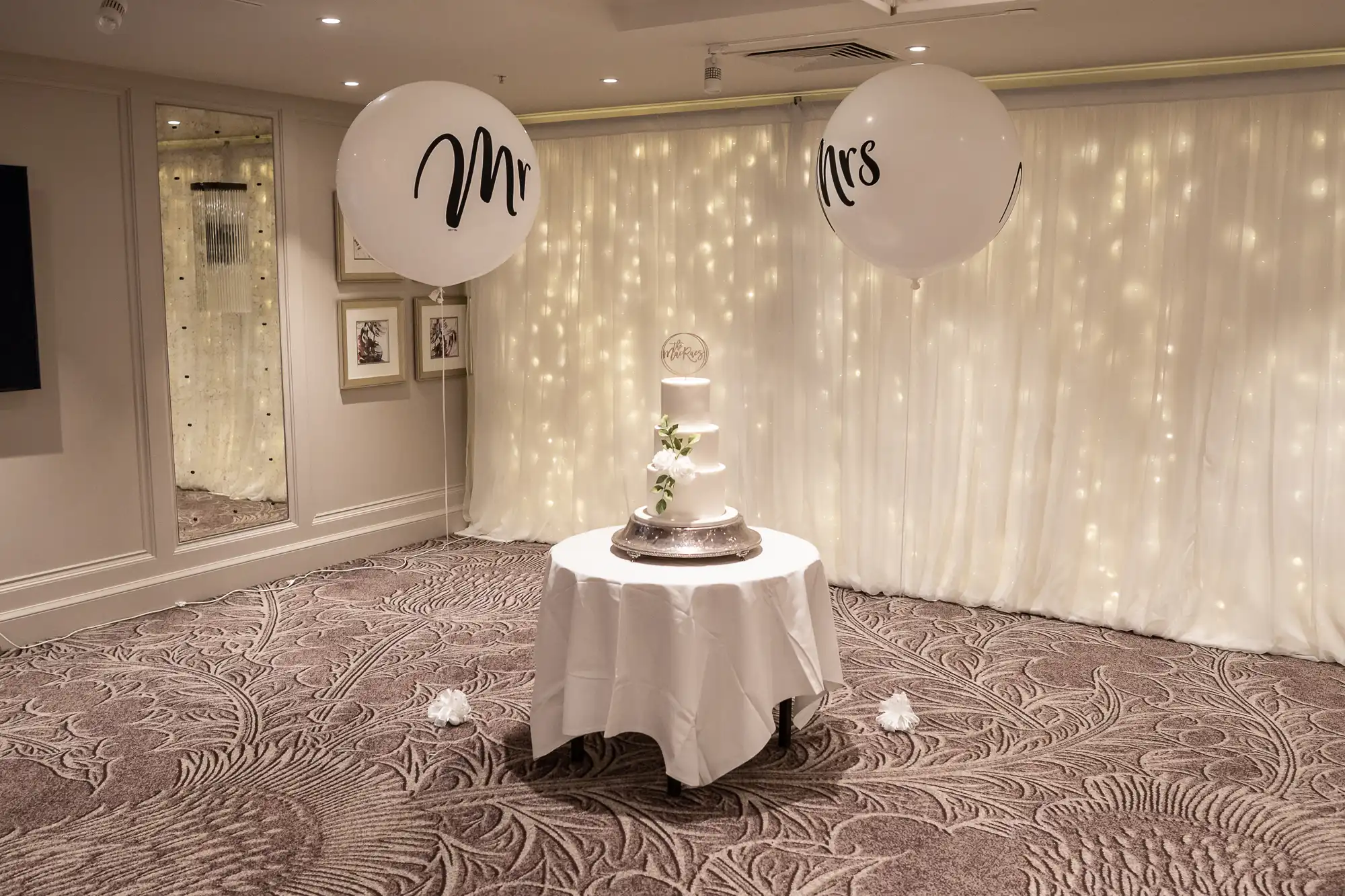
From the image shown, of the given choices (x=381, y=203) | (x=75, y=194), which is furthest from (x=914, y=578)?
(x=75, y=194)

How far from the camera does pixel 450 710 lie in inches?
160

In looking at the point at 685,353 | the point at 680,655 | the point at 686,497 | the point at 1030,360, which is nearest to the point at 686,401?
the point at 685,353

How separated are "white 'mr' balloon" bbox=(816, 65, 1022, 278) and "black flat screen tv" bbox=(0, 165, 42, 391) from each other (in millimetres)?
3496

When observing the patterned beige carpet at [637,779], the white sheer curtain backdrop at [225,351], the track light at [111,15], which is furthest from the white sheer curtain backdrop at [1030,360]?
the track light at [111,15]

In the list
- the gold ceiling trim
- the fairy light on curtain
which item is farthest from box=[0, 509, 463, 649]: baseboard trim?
the gold ceiling trim

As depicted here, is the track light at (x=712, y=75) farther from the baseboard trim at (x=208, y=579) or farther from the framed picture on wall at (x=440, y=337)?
the baseboard trim at (x=208, y=579)

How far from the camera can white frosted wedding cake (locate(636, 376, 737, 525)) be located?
11.8 feet

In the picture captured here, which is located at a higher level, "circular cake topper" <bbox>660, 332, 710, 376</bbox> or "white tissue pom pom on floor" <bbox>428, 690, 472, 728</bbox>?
"circular cake topper" <bbox>660, 332, 710, 376</bbox>

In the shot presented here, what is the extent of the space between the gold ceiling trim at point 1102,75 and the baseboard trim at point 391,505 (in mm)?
2591

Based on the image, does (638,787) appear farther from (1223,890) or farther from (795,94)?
(795,94)

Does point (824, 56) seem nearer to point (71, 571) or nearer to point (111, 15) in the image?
point (111, 15)

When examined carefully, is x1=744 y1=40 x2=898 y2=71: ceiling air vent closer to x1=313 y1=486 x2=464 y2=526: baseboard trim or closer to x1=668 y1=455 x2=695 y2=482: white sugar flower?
x1=668 y1=455 x2=695 y2=482: white sugar flower

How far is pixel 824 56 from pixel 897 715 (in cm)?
264

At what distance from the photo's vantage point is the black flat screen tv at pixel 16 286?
4.68 metres
